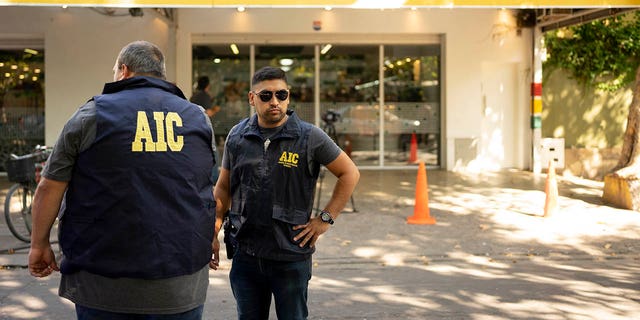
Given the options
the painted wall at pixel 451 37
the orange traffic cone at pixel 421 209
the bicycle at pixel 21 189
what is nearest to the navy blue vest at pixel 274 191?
the bicycle at pixel 21 189

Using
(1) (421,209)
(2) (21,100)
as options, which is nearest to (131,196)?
(1) (421,209)

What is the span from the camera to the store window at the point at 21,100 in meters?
15.9

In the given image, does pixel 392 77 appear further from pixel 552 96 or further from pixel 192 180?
pixel 192 180

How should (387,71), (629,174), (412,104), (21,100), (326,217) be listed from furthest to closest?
(412,104), (387,71), (21,100), (629,174), (326,217)

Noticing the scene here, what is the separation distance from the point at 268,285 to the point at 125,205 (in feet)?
3.64

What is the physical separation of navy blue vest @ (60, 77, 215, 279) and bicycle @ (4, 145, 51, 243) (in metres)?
6.10

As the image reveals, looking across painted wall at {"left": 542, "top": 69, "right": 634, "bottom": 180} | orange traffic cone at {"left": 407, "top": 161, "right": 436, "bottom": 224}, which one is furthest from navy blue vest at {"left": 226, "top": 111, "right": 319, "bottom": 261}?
painted wall at {"left": 542, "top": 69, "right": 634, "bottom": 180}

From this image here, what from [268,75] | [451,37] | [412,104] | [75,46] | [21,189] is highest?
[451,37]

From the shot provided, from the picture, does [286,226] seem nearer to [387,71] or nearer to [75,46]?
[75,46]

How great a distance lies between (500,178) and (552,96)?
2902mm

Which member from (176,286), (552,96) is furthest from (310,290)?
(552,96)

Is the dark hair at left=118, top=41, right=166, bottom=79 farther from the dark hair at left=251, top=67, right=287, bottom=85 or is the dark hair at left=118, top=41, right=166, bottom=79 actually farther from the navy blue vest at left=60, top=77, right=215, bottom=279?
the dark hair at left=251, top=67, right=287, bottom=85

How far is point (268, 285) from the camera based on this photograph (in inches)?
159

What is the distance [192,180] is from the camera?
10.7 feet
